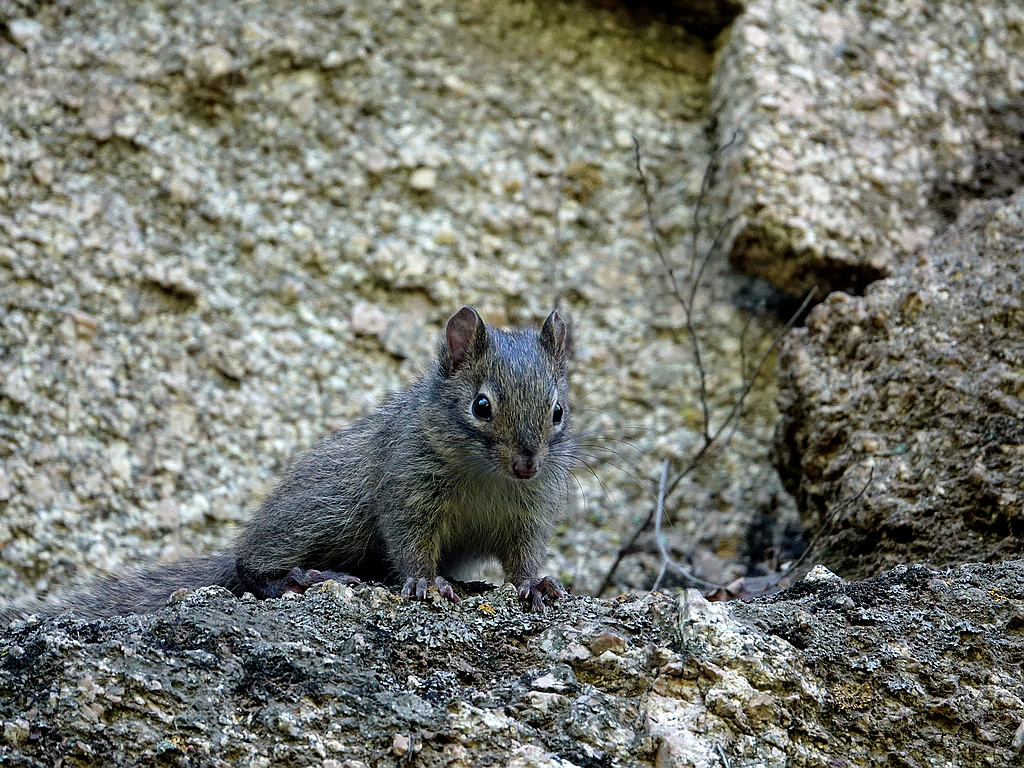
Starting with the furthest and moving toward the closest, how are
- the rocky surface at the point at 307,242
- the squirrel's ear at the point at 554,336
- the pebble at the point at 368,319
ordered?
the pebble at the point at 368,319 → the rocky surface at the point at 307,242 → the squirrel's ear at the point at 554,336

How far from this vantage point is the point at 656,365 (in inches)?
265

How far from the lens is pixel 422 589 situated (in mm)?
4266

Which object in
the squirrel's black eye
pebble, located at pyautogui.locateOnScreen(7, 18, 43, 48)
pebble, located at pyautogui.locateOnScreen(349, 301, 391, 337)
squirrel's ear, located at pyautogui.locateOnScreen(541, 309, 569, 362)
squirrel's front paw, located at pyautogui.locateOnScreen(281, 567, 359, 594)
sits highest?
squirrel's ear, located at pyautogui.locateOnScreen(541, 309, 569, 362)

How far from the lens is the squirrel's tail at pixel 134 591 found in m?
4.83

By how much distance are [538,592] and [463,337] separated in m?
1.26

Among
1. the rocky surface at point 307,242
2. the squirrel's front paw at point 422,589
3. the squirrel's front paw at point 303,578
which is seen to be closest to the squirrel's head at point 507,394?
the squirrel's front paw at point 422,589

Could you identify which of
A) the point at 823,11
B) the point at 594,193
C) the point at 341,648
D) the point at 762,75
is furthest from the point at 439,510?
the point at 823,11

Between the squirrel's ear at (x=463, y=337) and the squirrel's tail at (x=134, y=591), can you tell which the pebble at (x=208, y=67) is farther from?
the squirrel's tail at (x=134, y=591)

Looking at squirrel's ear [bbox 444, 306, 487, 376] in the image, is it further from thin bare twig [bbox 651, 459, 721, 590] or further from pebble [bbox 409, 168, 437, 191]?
pebble [bbox 409, 168, 437, 191]

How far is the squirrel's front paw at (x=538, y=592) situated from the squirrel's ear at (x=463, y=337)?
107 cm

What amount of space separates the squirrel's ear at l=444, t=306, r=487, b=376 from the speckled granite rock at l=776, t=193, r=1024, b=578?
1.61m

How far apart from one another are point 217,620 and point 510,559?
162cm

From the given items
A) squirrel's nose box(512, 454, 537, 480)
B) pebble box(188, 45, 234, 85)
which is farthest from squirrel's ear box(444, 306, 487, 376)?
pebble box(188, 45, 234, 85)

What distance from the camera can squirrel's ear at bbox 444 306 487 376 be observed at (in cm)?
506
